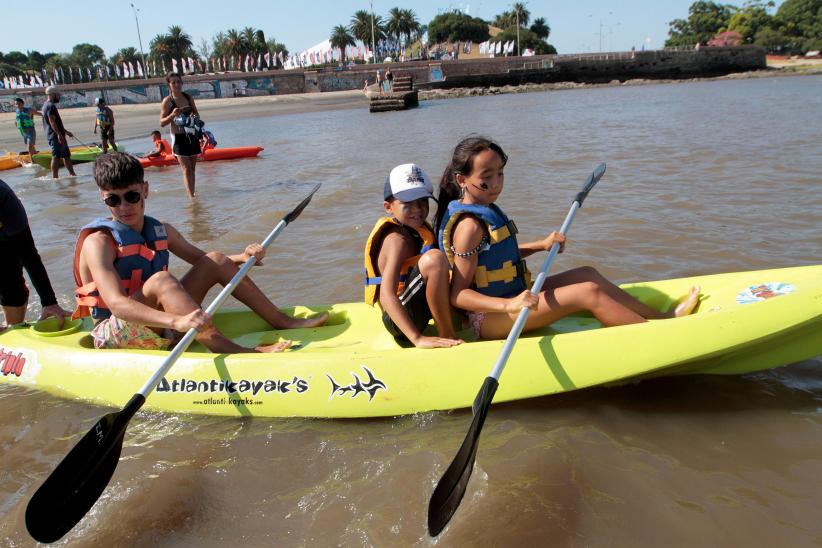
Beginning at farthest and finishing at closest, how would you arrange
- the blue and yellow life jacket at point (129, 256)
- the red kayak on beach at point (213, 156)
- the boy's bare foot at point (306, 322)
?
the red kayak on beach at point (213, 156)
the boy's bare foot at point (306, 322)
the blue and yellow life jacket at point (129, 256)

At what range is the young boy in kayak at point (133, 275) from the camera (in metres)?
2.88

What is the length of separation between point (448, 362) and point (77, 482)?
154 cm

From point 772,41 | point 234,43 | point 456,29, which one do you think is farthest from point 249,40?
point 772,41

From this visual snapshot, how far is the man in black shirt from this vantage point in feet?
11.8

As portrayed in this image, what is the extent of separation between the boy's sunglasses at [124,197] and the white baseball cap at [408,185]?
1.24 metres

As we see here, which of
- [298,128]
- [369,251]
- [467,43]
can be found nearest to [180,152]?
[369,251]

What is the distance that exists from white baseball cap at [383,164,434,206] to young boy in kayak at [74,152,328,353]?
0.91 m

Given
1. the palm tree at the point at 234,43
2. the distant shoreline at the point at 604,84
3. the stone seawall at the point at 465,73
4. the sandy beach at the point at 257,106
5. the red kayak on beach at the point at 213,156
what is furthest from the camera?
the palm tree at the point at 234,43

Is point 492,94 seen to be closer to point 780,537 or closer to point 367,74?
point 367,74

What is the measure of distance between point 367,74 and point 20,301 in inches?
1873

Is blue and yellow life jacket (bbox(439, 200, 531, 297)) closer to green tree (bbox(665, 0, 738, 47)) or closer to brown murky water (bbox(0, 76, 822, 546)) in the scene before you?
brown murky water (bbox(0, 76, 822, 546))

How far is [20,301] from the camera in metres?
3.87

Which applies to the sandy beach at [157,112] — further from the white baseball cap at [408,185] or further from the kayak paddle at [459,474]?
the kayak paddle at [459,474]

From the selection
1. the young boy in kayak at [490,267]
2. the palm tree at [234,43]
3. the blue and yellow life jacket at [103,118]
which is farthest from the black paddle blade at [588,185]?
the palm tree at [234,43]
